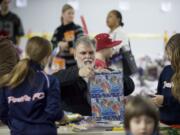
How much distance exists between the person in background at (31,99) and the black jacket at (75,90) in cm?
58

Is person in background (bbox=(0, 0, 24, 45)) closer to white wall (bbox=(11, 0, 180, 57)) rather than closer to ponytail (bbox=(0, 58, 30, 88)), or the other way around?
white wall (bbox=(11, 0, 180, 57))

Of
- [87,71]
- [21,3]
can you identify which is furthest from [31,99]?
[21,3]

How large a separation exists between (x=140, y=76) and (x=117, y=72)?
5.11m

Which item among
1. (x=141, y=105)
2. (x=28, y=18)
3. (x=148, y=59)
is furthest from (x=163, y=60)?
(x=141, y=105)

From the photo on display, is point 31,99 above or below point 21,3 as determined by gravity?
below

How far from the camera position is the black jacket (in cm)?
343

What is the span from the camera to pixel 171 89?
3.21 meters

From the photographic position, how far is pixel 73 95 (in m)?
3.56

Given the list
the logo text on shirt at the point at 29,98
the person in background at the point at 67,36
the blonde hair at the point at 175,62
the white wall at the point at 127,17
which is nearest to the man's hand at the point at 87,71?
the logo text on shirt at the point at 29,98

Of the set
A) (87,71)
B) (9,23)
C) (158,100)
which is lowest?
(158,100)

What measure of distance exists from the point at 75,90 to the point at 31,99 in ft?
2.49

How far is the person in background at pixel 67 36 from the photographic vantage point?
580cm

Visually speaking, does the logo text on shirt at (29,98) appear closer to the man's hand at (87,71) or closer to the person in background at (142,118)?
the man's hand at (87,71)

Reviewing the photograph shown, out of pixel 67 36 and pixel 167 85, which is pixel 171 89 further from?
pixel 67 36
